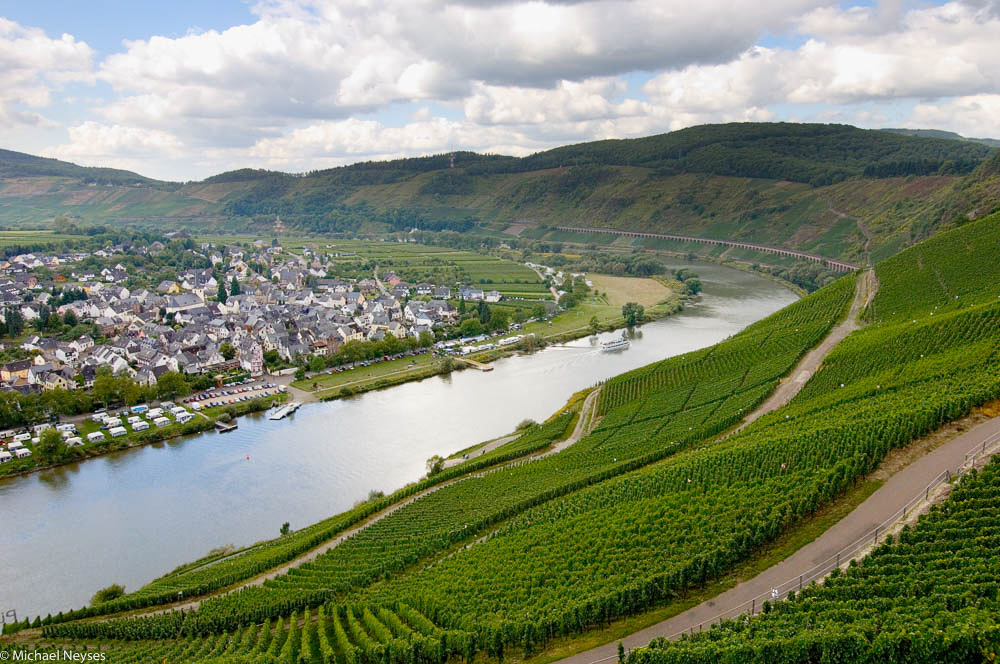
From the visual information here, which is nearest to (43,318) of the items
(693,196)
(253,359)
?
(253,359)

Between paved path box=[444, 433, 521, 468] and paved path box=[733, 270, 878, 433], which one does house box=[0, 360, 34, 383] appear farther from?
paved path box=[733, 270, 878, 433]

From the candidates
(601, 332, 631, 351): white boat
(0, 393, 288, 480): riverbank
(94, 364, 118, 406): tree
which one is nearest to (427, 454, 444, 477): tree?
(0, 393, 288, 480): riverbank

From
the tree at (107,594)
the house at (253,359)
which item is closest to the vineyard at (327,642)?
the tree at (107,594)

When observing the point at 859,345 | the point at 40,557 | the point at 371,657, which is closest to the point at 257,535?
the point at 40,557

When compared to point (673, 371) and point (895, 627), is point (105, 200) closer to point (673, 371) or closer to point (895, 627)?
point (673, 371)

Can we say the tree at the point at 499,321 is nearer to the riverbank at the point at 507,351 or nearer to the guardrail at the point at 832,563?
the riverbank at the point at 507,351

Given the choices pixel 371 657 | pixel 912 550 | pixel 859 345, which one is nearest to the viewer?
pixel 912 550
